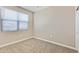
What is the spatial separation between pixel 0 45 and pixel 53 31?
0.69 m

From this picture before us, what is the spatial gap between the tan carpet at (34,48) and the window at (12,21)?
20cm

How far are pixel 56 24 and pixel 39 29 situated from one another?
0.24 meters

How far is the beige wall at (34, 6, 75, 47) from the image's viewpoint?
1.21 metres

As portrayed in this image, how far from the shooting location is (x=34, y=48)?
120 cm

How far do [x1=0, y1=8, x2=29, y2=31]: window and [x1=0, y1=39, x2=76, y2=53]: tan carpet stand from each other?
0.20 meters

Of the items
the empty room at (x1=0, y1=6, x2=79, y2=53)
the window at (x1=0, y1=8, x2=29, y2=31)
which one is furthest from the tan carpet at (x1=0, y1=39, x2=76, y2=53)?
the window at (x1=0, y1=8, x2=29, y2=31)

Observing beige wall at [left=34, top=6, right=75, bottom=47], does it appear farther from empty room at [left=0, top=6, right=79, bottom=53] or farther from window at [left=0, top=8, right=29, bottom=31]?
window at [left=0, top=8, right=29, bottom=31]

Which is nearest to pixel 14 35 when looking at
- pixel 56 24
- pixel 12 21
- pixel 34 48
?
pixel 12 21

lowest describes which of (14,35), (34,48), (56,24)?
(34,48)

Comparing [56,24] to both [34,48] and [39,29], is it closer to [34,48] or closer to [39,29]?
[39,29]

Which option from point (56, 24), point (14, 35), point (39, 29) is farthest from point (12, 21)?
point (56, 24)

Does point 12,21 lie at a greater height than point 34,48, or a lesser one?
greater

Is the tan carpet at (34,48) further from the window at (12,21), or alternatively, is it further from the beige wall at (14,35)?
the window at (12,21)
